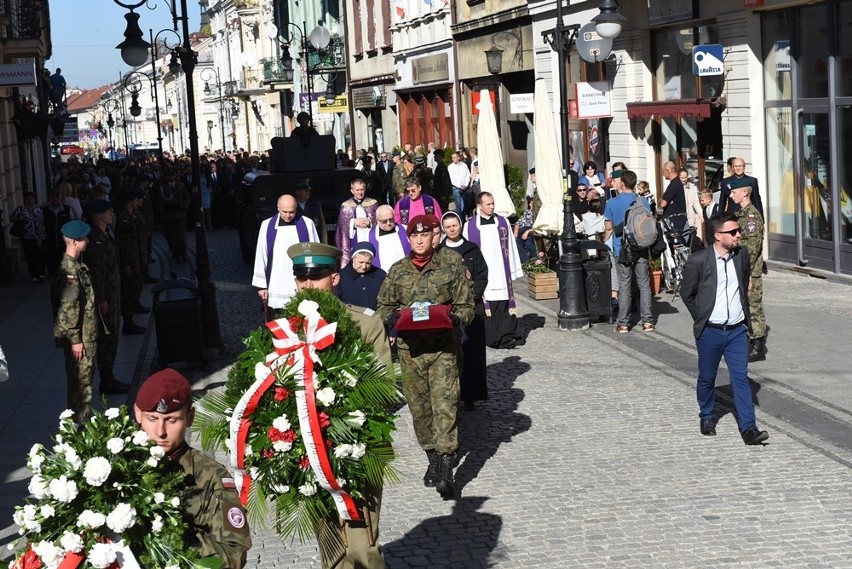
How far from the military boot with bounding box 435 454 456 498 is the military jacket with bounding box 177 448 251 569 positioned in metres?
4.37

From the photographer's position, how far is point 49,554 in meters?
4.27

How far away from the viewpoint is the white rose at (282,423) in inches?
234

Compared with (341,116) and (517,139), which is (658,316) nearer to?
(517,139)

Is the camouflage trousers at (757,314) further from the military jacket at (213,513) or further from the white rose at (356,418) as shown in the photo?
the military jacket at (213,513)

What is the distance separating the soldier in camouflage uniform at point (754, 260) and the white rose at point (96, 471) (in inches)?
388

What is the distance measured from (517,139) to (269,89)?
41.6m

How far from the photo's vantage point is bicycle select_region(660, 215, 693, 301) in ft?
62.1

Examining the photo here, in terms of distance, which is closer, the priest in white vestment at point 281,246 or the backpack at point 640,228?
the priest in white vestment at point 281,246

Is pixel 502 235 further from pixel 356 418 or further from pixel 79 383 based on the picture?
pixel 356 418

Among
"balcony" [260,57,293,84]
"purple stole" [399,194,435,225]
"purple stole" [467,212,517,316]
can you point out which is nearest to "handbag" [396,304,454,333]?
"purple stole" [467,212,517,316]

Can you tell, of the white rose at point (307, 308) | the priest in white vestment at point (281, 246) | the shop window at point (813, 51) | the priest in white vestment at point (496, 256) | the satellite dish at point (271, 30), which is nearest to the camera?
the white rose at point (307, 308)

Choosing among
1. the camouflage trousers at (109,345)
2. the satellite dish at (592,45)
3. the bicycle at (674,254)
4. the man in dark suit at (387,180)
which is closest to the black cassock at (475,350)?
the camouflage trousers at (109,345)

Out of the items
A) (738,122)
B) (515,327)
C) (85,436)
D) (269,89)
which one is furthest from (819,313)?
(269,89)

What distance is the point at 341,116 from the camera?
58.0 meters
